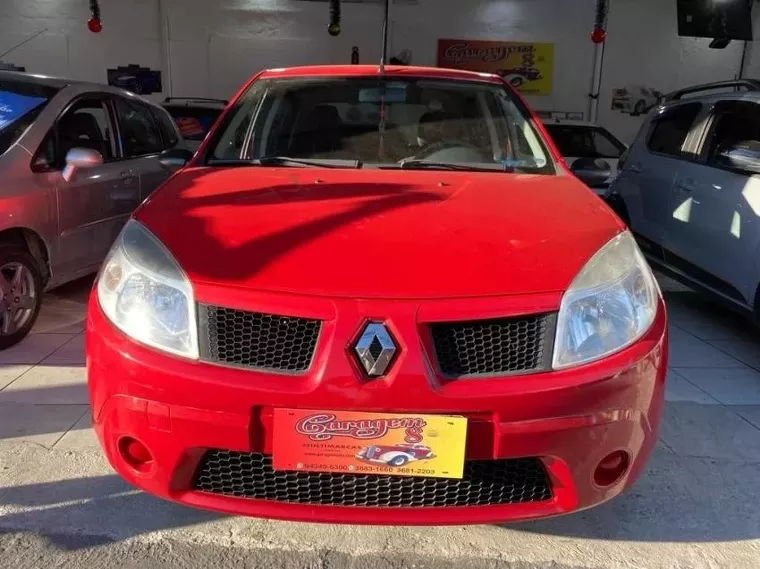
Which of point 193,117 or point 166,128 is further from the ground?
point 166,128

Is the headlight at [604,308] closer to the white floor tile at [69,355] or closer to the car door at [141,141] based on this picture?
the white floor tile at [69,355]

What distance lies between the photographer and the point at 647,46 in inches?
470

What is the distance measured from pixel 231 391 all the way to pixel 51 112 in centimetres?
316

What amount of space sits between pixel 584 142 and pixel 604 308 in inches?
266

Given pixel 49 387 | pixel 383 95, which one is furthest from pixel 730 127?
pixel 49 387

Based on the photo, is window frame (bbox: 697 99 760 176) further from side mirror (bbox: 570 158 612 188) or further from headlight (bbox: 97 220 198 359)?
headlight (bbox: 97 220 198 359)

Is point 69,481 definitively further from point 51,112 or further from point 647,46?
point 647,46

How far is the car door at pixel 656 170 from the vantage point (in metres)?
5.09

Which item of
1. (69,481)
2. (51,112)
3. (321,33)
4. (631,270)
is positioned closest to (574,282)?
(631,270)

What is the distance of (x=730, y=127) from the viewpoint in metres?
4.72

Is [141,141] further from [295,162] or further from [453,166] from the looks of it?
[453,166]

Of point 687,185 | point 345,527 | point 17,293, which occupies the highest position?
point 687,185

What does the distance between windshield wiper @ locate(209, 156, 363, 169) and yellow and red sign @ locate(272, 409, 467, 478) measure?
1434 millimetres

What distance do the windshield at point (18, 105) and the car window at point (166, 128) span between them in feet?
4.25
